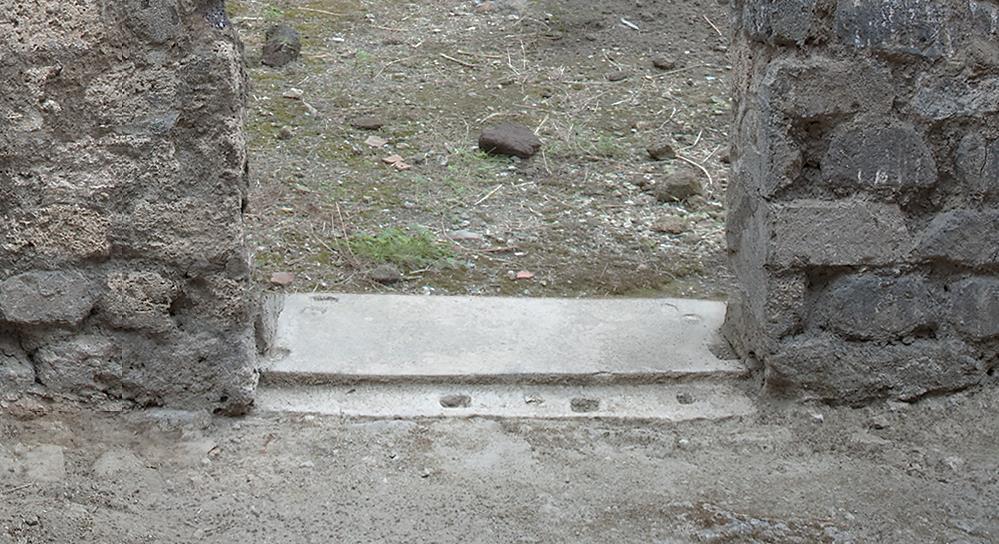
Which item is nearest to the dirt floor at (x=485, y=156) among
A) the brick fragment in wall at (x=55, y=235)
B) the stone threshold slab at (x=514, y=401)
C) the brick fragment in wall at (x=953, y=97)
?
the stone threshold slab at (x=514, y=401)

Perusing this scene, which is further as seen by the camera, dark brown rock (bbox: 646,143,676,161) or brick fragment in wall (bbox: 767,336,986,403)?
dark brown rock (bbox: 646,143,676,161)

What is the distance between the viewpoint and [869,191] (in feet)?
9.65

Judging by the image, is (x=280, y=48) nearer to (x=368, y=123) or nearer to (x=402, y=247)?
(x=368, y=123)

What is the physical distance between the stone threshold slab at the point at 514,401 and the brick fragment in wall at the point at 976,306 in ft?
1.86

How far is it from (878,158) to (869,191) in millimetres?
85

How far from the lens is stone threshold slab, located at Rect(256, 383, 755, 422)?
3.09 metres

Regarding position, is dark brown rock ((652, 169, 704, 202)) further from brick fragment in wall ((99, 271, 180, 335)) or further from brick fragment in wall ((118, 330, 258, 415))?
brick fragment in wall ((99, 271, 180, 335))

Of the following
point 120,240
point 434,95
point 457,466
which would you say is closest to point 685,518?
point 457,466

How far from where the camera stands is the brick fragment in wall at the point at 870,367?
3.08 metres

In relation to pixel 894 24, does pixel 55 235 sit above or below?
below

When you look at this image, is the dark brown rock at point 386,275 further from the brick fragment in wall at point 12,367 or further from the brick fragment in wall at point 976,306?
the brick fragment in wall at point 976,306

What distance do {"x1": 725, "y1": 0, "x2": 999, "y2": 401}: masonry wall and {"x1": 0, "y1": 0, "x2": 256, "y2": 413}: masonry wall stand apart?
1.27 meters

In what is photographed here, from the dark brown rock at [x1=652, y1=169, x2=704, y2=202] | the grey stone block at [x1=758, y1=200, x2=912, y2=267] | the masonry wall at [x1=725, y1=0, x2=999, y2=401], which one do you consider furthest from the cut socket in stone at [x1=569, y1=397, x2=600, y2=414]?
the dark brown rock at [x1=652, y1=169, x2=704, y2=202]

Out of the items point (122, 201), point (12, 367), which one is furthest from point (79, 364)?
point (122, 201)
